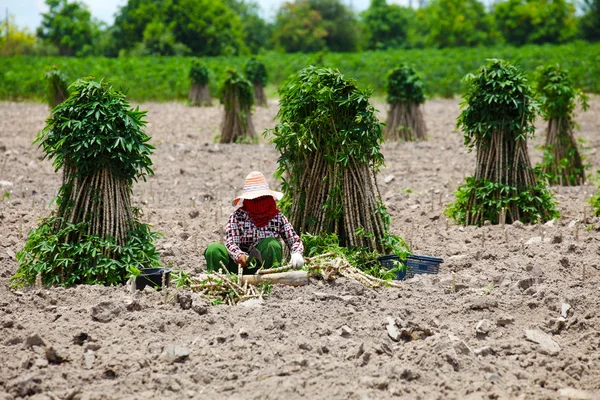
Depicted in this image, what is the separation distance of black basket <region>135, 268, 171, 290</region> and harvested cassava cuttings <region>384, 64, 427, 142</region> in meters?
9.40

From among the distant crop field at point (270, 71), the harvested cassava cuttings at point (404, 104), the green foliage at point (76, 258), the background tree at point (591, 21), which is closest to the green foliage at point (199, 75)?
the distant crop field at point (270, 71)

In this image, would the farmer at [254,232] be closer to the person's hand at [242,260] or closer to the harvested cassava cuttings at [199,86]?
the person's hand at [242,260]

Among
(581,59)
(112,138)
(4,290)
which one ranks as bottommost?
(4,290)

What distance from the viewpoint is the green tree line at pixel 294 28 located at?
46.0m

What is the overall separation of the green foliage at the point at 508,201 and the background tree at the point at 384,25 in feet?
183

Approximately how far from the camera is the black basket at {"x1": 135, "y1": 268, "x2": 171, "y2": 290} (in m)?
5.20

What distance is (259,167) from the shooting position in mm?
11445

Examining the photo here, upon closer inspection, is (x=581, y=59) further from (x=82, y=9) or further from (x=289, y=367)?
(x=82, y=9)

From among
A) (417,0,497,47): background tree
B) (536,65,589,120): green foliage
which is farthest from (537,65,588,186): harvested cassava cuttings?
(417,0,497,47): background tree

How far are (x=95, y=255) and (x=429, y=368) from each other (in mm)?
2516

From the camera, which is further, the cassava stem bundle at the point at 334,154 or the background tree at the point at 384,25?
the background tree at the point at 384,25

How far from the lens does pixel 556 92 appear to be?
9.74 meters

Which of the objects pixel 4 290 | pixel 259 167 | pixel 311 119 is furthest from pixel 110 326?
→ pixel 259 167

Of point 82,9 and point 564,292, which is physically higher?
point 82,9
